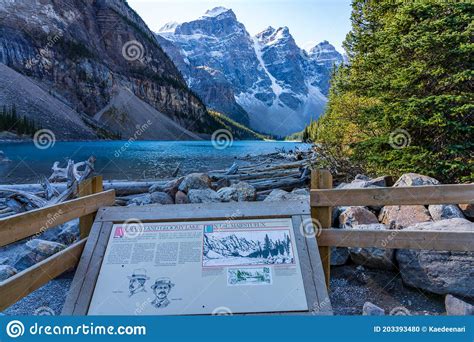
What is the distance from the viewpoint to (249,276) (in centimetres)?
346

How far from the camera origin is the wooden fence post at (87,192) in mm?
4349

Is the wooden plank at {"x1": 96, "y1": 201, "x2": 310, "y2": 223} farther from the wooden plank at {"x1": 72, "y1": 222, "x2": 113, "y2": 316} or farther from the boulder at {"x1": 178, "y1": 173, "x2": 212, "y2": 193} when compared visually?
the boulder at {"x1": 178, "y1": 173, "x2": 212, "y2": 193}

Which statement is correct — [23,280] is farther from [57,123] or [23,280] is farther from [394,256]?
[57,123]

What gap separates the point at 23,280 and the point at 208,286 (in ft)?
5.66

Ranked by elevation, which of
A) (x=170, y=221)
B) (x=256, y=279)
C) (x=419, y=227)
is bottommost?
(x=256, y=279)

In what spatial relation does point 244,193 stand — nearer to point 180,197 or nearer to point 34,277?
point 180,197

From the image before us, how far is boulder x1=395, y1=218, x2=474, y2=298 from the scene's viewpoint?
14.0 feet

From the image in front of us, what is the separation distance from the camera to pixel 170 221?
3963mm

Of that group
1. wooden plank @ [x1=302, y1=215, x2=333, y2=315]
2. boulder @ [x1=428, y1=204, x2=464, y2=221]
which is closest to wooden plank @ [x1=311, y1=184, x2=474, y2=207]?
wooden plank @ [x1=302, y1=215, x2=333, y2=315]

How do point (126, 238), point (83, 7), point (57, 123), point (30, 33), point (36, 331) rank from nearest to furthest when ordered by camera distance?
point (36, 331) < point (126, 238) < point (57, 123) < point (30, 33) < point (83, 7)

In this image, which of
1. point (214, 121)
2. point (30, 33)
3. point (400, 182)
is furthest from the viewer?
point (214, 121)

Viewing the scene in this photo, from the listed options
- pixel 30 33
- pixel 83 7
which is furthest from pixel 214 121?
pixel 30 33

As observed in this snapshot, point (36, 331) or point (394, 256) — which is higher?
point (394, 256)

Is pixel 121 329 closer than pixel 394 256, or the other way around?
pixel 121 329
